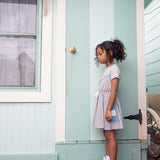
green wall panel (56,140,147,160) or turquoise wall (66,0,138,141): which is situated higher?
turquoise wall (66,0,138,141)

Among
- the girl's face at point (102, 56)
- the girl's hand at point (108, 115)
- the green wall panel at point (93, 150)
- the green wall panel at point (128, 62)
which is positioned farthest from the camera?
the green wall panel at point (128, 62)

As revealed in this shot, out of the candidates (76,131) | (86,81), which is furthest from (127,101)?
(76,131)

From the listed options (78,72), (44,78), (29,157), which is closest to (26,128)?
(29,157)

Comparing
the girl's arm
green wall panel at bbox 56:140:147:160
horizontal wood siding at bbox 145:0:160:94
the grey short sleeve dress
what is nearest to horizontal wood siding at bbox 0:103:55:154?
green wall panel at bbox 56:140:147:160

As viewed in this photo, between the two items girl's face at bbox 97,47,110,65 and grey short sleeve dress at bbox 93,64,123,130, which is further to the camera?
girl's face at bbox 97,47,110,65

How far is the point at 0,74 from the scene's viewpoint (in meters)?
1.89

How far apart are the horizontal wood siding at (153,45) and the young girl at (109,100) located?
5.94ft

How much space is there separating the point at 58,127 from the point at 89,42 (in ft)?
3.27

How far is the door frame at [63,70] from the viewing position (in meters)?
1.85

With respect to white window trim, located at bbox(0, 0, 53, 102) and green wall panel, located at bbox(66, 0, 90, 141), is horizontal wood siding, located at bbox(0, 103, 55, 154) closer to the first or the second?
white window trim, located at bbox(0, 0, 53, 102)

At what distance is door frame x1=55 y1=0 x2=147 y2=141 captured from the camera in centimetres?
185

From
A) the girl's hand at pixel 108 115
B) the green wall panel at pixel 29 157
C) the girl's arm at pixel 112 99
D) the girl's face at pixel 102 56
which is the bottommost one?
the green wall panel at pixel 29 157

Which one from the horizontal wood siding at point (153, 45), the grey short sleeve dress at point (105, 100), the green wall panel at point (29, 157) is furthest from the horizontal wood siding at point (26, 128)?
the horizontal wood siding at point (153, 45)

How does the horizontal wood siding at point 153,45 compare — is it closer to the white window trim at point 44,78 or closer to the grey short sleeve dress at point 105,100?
the grey short sleeve dress at point 105,100
